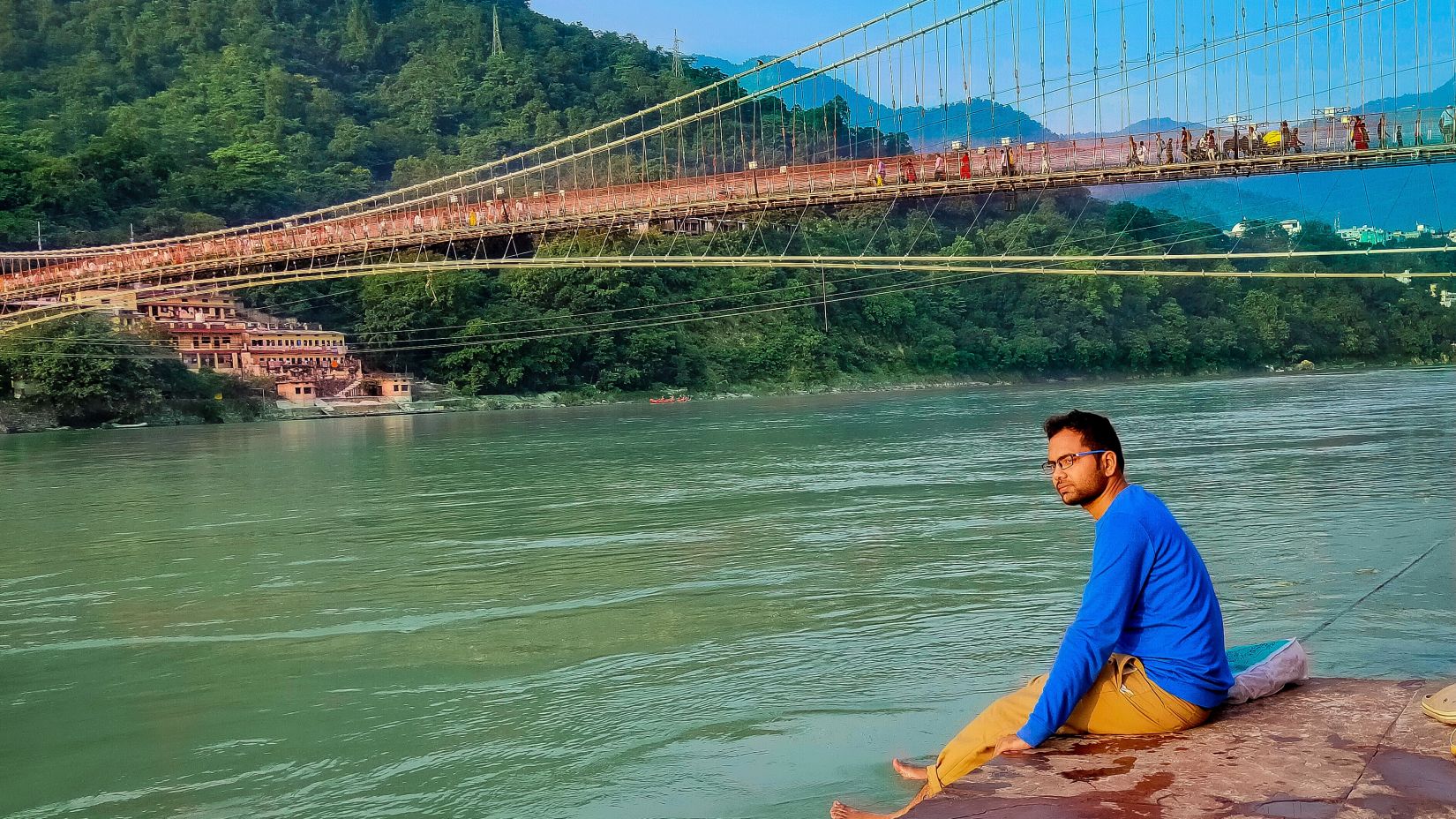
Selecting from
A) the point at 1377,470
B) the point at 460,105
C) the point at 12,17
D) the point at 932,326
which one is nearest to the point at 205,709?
the point at 1377,470

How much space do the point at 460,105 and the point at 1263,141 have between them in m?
82.2

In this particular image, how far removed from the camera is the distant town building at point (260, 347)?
2044 inches

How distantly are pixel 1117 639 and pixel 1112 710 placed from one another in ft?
0.87

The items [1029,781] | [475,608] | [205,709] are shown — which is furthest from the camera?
[475,608]

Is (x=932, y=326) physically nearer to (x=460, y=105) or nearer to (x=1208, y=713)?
(x=460, y=105)

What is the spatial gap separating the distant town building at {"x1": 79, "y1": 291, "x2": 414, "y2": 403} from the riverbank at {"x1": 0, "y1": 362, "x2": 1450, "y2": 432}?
1268mm

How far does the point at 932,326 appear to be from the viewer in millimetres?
74562

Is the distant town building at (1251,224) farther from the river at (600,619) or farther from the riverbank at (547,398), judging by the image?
the riverbank at (547,398)

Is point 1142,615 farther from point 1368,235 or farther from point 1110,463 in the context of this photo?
point 1368,235

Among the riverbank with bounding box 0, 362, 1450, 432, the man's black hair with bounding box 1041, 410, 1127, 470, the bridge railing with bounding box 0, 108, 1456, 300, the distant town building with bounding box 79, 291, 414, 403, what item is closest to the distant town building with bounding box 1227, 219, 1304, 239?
the bridge railing with bounding box 0, 108, 1456, 300

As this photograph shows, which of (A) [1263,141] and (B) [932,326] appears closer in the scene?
(A) [1263,141]

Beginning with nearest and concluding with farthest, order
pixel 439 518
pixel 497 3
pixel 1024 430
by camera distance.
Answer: pixel 439 518, pixel 1024 430, pixel 497 3

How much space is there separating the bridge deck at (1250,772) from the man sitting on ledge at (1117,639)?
0.09 metres

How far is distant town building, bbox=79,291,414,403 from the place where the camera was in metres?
51.9
